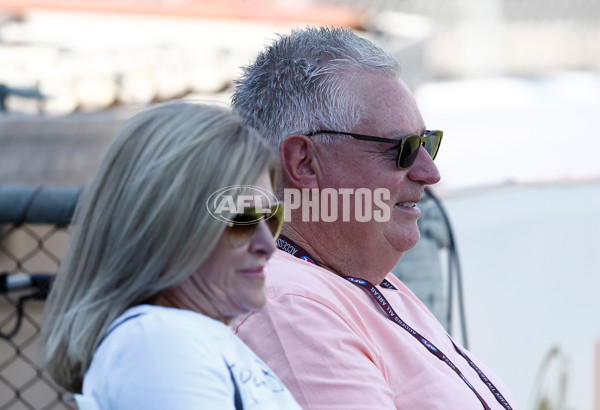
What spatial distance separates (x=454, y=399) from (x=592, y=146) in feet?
23.1

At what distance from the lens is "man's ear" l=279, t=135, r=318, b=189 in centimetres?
167

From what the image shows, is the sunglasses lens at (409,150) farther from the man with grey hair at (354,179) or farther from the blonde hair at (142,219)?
the blonde hair at (142,219)

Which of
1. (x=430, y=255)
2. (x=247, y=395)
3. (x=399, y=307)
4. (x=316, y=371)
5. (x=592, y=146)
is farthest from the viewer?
(x=592, y=146)

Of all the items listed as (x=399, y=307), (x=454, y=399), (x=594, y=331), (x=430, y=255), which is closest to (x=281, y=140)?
(x=399, y=307)

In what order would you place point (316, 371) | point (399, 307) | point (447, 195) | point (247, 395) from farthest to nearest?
point (447, 195) < point (399, 307) < point (316, 371) < point (247, 395)

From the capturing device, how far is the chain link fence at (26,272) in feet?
5.69

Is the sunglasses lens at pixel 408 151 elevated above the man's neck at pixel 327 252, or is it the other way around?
the sunglasses lens at pixel 408 151

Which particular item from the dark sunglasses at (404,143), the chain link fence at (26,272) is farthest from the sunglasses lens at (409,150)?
the chain link fence at (26,272)

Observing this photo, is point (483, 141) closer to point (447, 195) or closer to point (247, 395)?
point (447, 195)

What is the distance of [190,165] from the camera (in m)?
1.04

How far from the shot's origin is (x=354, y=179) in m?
1.68

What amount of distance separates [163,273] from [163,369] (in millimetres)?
138

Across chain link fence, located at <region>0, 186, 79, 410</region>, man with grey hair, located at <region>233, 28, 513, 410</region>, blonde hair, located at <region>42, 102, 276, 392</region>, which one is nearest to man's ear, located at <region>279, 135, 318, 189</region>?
man with grey hair, located at <region>233, 28, 513, 410</region>

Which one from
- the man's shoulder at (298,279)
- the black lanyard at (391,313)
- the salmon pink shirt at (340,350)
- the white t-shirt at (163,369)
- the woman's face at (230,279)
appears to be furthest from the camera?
the black lanyard at (391,313)
